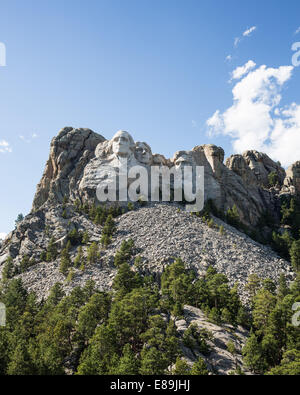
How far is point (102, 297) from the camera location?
37562mm

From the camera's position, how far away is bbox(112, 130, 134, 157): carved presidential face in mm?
75062

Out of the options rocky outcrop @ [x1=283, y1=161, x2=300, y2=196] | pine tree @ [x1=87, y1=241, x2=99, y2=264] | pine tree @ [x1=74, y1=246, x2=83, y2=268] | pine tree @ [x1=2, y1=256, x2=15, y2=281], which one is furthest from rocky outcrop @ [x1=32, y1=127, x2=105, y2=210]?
rocky outcrop @ [x1=283, y1=161, x2=300, y2=196]

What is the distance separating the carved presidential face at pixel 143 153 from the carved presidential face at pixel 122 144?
9.13 feet

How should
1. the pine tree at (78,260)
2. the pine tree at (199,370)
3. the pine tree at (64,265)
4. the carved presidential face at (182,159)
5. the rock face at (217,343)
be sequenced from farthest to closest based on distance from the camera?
the carved presidential face at (182,159) < the pine tree at (78,260) < the pine tree at (64,265) < the rock face at (217,343) < the pine tree at (199,370)

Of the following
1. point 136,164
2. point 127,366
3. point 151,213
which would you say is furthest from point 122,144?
point 127,366

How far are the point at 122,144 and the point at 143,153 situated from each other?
5998 mm

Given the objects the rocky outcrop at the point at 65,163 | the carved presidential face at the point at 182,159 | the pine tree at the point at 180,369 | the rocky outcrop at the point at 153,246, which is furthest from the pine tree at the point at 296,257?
the rocky outcrop at the point at 65,163

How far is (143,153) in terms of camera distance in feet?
260

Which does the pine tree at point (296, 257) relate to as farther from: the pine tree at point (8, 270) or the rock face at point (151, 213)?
the pine tree at point (8, 270)

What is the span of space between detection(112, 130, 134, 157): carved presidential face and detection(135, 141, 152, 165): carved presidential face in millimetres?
2783

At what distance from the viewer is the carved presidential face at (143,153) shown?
78.6m
